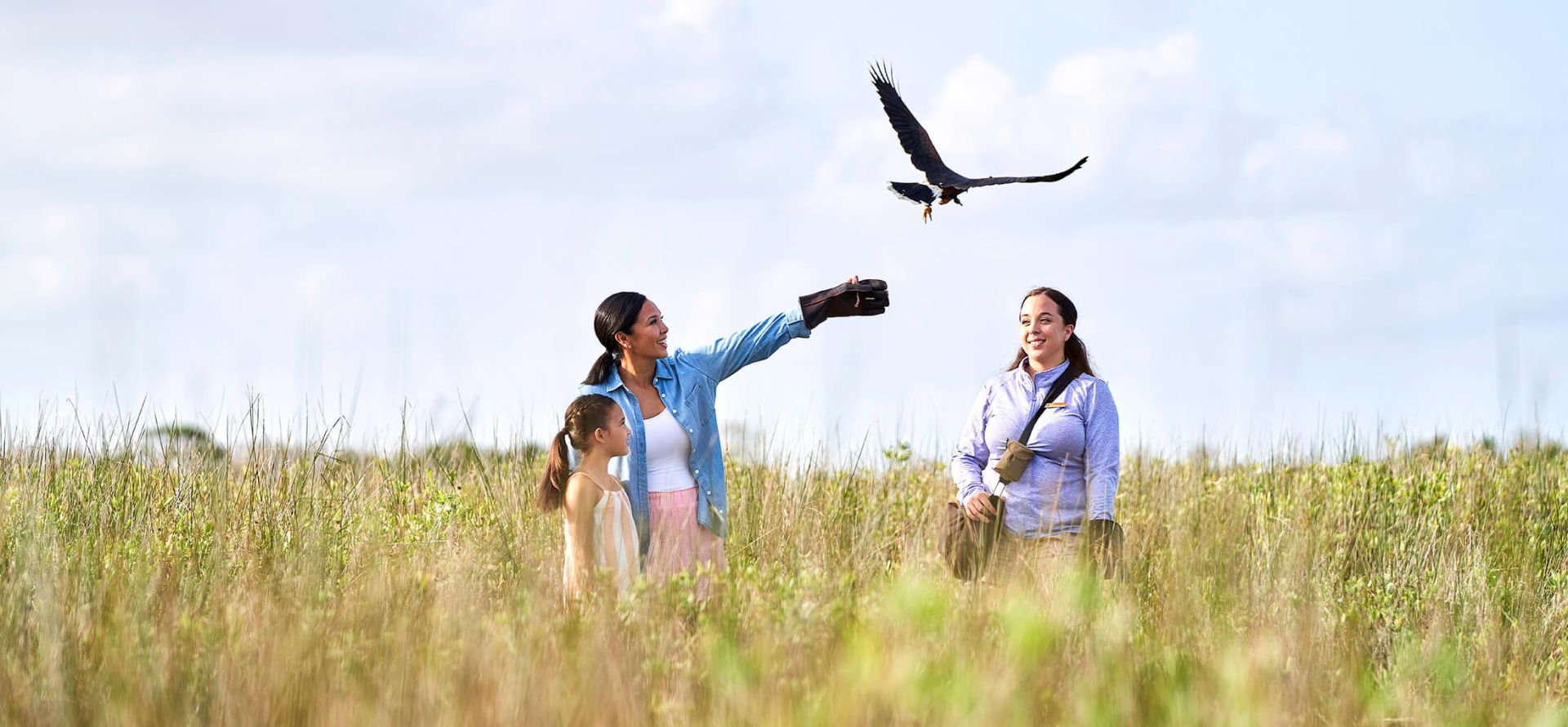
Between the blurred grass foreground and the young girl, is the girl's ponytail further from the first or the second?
the blurred grass foreground

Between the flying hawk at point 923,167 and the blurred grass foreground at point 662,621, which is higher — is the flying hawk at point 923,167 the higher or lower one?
the higher one

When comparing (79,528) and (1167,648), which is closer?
(1167,648)

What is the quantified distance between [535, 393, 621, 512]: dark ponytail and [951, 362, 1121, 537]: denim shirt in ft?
4.60

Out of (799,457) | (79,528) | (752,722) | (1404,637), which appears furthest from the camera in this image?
(799,457)

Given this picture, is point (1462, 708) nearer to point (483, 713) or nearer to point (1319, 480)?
point (483, 713)

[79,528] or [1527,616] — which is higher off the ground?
[79,528]

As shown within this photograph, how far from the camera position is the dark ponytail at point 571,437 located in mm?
4480

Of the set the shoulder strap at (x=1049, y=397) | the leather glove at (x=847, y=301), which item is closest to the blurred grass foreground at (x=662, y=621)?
the shoulder strap at (x=1049, y=397)

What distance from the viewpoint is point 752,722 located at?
122 inches

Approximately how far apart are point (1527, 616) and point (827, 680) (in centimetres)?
454

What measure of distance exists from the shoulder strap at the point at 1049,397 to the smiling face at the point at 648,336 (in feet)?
4.53

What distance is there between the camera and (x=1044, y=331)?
15.8 feet

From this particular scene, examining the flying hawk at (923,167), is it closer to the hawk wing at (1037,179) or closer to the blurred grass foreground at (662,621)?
the hawk wing at (1037,179)

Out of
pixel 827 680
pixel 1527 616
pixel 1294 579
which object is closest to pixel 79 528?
pixel 827 680
